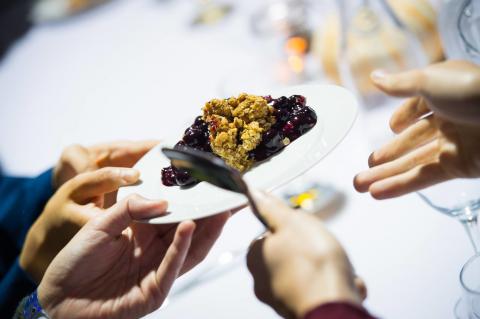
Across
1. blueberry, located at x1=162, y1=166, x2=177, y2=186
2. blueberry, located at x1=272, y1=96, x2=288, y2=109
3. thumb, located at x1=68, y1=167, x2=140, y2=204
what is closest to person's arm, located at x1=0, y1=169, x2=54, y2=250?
thumb, located at x1=68, y1=167, x2=140, y2=204

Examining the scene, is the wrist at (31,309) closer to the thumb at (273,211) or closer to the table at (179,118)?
the table at (179,118)

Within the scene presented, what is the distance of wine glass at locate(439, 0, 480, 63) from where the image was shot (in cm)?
80

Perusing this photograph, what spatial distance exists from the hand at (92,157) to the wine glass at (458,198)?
1.67 ft

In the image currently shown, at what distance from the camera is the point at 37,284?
33.0 inches

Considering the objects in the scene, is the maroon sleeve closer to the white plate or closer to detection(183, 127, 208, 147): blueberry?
the white plate

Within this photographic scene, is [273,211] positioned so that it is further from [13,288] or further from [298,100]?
[13,288]

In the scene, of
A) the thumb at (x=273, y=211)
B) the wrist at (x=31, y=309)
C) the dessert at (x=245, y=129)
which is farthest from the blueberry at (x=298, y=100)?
the wrist at (x=31, y=309)

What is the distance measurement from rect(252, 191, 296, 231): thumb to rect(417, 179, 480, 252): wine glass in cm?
21

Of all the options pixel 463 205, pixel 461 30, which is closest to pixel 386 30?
pixel 461 30

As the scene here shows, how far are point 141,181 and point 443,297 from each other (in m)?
0.44

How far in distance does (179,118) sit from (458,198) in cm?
83

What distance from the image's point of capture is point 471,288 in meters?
0.57

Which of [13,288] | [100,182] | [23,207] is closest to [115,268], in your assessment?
[100,182]

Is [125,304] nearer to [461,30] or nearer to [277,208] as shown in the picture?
[277,208]
